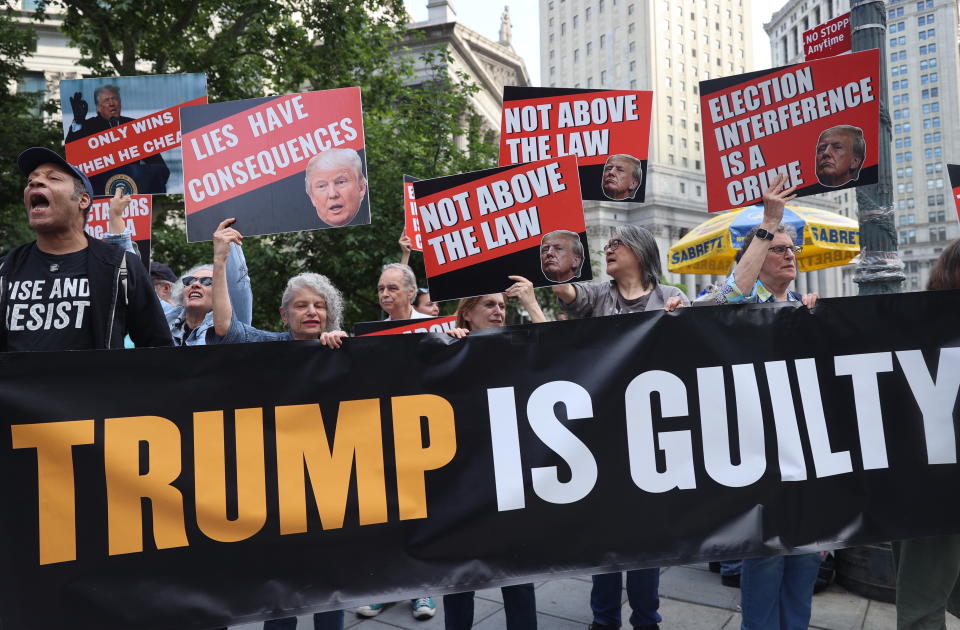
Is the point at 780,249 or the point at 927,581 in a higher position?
the point at 780,249

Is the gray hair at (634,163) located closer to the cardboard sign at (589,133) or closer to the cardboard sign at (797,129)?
the cardboard sign at (589,133)

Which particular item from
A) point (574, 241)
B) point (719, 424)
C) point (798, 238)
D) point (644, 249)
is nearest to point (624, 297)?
point (644, 249)

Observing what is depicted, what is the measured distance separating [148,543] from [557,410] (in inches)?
63.2

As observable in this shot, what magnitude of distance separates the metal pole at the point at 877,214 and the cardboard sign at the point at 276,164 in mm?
3125

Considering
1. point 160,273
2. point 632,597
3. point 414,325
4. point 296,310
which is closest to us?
point 296,310

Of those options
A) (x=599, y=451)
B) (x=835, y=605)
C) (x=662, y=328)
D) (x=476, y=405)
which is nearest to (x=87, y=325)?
(x=476, y=405)

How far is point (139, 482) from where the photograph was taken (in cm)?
252

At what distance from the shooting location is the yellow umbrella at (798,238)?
26.8 feet

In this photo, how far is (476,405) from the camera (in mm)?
2816

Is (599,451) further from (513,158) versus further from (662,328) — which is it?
(513,158)

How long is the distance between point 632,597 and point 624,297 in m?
1.53

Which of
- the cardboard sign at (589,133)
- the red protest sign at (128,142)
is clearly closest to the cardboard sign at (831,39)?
the cardboard sign at (589,133)

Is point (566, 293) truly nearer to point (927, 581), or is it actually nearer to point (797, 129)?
point (797, 129)

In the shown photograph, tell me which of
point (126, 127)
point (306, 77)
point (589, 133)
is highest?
point (306, 77)
